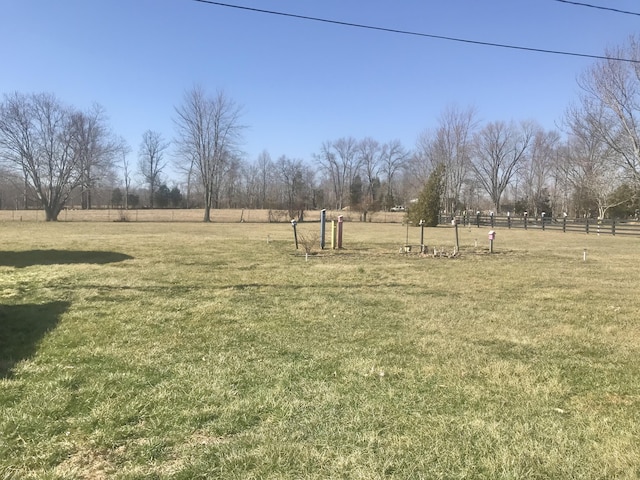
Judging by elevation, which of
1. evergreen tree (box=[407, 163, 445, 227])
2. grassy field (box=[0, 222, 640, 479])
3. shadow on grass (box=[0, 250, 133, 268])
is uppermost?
evergreen tree (box=[407, 163, 445, 227])

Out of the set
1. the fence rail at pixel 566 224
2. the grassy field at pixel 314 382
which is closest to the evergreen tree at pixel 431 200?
the fence rail at pixel 566 224

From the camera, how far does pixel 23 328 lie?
5.21m

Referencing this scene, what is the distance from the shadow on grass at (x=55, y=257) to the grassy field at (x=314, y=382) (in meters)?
3.01

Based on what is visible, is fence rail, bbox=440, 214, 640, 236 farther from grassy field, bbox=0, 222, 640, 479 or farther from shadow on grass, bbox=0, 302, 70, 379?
shadow on grass, bbox=0, 302, 70, 379

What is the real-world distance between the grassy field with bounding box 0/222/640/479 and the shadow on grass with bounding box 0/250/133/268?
301cm

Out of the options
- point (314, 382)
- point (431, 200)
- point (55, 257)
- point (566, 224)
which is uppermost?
point (431, 200)

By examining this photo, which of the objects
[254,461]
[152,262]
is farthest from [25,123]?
[254,461]

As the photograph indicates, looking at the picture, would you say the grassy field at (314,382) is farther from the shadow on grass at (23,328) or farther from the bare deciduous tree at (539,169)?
the bare deciduous tree at (539,169)

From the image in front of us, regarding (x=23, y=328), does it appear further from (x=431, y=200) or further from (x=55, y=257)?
(x=431, y=200)

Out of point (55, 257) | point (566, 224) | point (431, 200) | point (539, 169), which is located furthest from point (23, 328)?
point (539, 169)

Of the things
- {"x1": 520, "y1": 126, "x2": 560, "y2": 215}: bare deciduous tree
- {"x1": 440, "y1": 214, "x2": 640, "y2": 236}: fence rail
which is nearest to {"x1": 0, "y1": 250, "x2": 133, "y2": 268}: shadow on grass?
{"x1": 440, "y1": 214, "x2": 640, "y2": 236}: fence rail

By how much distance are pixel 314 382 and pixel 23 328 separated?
3.84 m

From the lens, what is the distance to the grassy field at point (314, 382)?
2535 millimetres

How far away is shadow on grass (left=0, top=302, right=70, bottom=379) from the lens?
13.8ft
